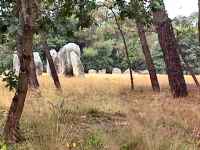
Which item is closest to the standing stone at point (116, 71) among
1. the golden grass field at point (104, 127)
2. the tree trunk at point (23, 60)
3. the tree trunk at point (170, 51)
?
the tree trunk at point (170, 51)

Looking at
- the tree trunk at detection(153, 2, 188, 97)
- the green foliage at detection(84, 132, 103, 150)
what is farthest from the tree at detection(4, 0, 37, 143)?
the tree trunk at detection(153, 2, 188, 97)

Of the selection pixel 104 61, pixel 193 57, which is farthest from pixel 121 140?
pixel 104 61

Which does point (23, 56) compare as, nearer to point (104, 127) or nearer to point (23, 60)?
point (23, 60)

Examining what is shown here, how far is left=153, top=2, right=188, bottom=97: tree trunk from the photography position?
1595cm

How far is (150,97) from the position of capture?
15.9 m

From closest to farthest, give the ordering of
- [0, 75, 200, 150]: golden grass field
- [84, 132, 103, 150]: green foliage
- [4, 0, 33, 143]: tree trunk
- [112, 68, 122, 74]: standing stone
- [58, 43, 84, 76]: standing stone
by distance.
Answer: [4, 0, 33, 143]: tree trunk, [84, 132, 103, 150]: green foliage, [0, 75, 200, 150]: golden grass field, [58, 43, 84, 76]: standing stone, [112, 68, 122, 74]: standing stone

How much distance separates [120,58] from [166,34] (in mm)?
32892

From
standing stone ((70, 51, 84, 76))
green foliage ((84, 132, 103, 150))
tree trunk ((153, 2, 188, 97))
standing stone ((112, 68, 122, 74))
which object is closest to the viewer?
green foliage ((84, 132, 103, 150))

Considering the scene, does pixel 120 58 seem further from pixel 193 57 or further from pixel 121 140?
pixel 121 140

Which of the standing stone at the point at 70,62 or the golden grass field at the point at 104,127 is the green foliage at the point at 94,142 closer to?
the golden grass field at the point at 104,127

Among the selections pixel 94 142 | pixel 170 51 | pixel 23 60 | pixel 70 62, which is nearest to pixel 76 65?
pixel 70 62

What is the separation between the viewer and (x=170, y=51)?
1603 centimetres

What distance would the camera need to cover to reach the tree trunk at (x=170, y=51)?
15953 millimetres

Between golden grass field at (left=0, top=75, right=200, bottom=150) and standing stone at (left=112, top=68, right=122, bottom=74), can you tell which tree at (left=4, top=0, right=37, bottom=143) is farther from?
standing stone at (left=112, top=68, right=122, bottom=74)
